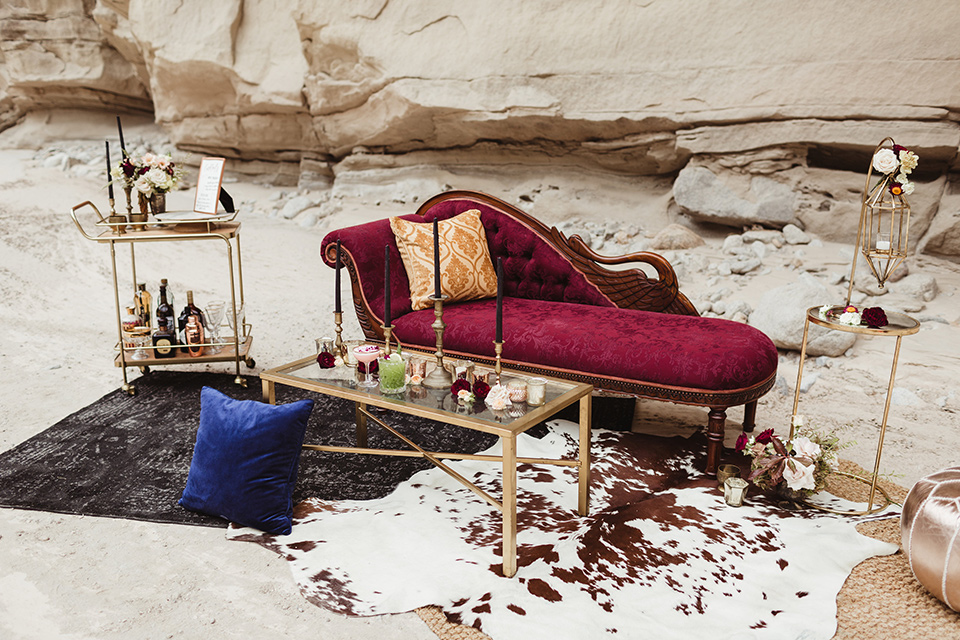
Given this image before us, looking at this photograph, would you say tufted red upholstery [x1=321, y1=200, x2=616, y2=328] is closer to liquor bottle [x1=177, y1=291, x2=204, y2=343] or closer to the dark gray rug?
the dark gray rug

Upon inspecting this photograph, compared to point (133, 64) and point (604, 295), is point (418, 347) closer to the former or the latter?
point (604, 295)

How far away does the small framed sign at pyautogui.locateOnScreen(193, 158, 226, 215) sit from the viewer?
151 inches

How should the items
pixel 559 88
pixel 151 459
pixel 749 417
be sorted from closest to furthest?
pixel 151 459 → pixel 749 417 → pixel 559 88

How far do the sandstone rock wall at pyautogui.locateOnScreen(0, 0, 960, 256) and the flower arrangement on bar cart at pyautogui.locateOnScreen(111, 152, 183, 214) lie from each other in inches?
139

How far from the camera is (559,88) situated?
6328 mm

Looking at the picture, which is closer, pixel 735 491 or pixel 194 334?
pixel 735 491

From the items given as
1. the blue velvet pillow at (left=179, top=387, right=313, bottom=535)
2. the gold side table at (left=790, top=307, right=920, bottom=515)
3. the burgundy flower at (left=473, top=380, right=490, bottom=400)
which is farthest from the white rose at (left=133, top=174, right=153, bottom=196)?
the gold side table at (left=790, top=307, right=920, bottom=515)

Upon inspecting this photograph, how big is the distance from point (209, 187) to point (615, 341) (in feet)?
7.80

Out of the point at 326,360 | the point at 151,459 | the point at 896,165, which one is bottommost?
the point at 151,459

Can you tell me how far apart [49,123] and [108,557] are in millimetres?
9709

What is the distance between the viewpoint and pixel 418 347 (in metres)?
3.44

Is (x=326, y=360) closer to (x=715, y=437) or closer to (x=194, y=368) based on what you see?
(x=715, y=437)

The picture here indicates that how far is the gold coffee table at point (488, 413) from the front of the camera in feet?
7.13

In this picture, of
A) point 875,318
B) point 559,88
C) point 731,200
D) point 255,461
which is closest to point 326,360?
point 255,461
